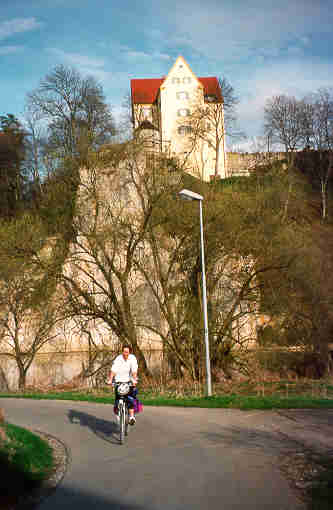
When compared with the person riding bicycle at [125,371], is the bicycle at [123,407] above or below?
below

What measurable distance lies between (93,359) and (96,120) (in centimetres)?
2204

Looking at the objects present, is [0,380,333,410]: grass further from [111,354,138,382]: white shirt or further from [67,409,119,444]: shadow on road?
[111,354,138,382]: white shirt

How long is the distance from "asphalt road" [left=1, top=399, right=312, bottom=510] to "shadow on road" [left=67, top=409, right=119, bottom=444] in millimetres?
20

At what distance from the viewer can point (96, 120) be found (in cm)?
4025

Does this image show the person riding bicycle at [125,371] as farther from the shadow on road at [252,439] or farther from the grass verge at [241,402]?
the grass verge at [241,402]

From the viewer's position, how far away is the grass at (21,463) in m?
6.66

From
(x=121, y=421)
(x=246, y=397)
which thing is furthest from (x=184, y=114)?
(x=121, y=421)

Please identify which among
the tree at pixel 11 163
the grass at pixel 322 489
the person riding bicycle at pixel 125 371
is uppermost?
the tree at pixel 11 163

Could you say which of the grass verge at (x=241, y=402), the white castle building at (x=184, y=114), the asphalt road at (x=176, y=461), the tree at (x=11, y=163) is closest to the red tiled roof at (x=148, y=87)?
the white castle building at (x=184, y=114)

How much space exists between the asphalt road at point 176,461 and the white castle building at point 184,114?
48.4 ft

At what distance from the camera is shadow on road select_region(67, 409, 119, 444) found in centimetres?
1041

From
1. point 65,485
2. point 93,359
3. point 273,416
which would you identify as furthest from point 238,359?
point 65,485

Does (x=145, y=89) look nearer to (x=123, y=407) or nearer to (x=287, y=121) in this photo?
(x=287, y=121)

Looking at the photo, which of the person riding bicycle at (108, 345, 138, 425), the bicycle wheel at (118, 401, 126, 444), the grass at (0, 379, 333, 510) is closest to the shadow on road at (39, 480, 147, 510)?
the grass at (0, 379, 333, 510)
